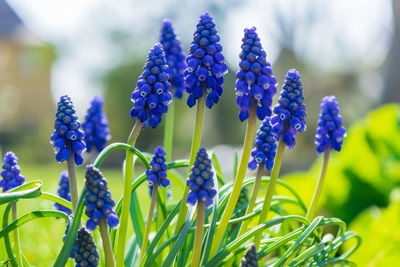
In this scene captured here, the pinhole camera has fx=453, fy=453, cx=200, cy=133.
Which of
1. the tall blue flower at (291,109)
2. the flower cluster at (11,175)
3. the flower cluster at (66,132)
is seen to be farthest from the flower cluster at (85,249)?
the tall blue flower at (291,109)

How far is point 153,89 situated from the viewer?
165 centimetres

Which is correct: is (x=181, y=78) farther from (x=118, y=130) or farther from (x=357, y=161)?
(x=118, y=130)

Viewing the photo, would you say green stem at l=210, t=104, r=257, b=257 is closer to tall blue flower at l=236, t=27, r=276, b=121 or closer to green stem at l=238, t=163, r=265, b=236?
tall blue flower at l=236, t=27, r=276, b=121

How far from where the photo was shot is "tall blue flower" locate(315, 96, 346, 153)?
202cm

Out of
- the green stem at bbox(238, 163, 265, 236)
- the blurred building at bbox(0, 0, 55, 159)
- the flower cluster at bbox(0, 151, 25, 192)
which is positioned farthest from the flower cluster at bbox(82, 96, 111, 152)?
the blurred building at bbox(0, 0, 55, 159)

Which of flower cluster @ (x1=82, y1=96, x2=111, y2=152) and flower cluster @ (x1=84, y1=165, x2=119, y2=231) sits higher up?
flower cluster @ (x1=82, y1=96, x2=111, y2=152)

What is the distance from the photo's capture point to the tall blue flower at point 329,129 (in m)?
2.02

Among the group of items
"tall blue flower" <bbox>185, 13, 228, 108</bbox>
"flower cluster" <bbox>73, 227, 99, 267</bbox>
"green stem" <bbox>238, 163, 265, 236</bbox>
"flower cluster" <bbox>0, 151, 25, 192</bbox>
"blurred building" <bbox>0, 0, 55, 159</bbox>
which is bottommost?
"flower cluster" <bbox>73, 227, 99, 267</bbox>

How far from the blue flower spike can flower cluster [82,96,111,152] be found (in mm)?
799

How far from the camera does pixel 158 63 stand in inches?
64.8

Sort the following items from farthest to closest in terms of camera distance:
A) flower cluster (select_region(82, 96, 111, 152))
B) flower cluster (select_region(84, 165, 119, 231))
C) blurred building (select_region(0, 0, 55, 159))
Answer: blurred building (select_region(0, 0, 55, 159))
flower cluster (select_region(82, 96, 111, 152))
flower cluster (select_region(84, 165, 119, 231))

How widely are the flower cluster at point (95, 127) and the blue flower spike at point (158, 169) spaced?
2.62 feet

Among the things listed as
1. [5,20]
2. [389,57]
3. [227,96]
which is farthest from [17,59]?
[389,57]

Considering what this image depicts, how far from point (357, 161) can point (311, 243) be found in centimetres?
282
